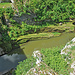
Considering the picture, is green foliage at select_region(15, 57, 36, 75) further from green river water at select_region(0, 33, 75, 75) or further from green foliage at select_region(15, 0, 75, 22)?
green foliage at select_region(15, 0, 75, 22)

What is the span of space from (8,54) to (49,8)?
13.3 m

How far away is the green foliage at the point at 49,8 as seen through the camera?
17.3 meters

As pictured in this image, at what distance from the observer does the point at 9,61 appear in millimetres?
13594

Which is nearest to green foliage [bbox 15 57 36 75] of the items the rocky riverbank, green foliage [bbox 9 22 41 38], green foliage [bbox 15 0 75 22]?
the rocky riverbank

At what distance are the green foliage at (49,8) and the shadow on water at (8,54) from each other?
18.7 ft

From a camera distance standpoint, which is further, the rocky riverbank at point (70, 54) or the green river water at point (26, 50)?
the green river water at point (26, 50)

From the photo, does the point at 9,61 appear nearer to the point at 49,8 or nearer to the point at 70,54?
the point at 70,54

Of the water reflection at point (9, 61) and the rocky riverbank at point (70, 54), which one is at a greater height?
the rocky riverbank at point (70, 54)

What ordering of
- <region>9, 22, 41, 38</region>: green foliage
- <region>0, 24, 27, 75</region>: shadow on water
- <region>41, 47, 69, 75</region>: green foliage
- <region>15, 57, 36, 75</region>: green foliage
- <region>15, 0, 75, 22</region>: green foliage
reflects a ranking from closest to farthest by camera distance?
<region>41, 47, 69, 75</region>: green foliage → <region>15, 57, 36, 75</region>: green foliage → <region>0, 24, 27, 75</region>: shadow on water → <region>9, 22, 41, 38</region>: green foliage → <region>15, 0, 75, 22</region>: green foliage

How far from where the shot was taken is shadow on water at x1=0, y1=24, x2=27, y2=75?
1302cm

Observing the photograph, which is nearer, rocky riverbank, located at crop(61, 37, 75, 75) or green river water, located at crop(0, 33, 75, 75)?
rocky riverbank, located at crop(61, 37, 75, 75)

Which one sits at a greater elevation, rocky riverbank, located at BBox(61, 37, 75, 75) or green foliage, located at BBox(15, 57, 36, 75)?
rocky riverbank, located at BBox(61, 37, 75, 75)

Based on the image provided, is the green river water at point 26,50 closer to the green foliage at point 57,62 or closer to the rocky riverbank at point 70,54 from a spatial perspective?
the green foliage at point 57,62

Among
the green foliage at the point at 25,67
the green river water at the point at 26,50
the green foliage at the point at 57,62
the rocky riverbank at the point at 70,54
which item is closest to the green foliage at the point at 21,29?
the green river water at the point at 26,50
